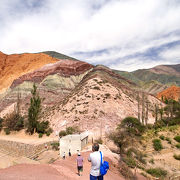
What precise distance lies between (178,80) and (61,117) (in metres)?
152

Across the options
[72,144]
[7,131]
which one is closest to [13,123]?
[7,131]

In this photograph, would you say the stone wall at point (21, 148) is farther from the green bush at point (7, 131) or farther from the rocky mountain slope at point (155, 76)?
the rocky mountain slope at point (155, 76)

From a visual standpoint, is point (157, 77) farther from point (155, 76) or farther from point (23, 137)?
point (23, 137)

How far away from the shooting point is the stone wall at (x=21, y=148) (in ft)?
77.6

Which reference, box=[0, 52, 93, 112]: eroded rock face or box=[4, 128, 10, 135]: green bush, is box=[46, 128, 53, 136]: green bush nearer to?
box=[4, 128, 10, 135]: green bush

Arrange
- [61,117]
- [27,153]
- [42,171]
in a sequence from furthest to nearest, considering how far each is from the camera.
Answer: [61,117]
[27,153]
[42,171]

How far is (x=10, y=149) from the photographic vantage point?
2642 centimetres

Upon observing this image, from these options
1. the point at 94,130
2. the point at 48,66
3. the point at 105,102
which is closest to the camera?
the point at 94,130

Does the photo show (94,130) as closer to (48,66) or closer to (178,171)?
(178,171)

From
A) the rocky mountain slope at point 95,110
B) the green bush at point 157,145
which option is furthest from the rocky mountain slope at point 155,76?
the green bush at point 157,145

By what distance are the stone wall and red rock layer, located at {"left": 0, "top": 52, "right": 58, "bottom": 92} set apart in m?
52.9

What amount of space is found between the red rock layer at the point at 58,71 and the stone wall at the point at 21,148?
3798cm

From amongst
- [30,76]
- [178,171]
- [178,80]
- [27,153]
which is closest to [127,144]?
[178,171]

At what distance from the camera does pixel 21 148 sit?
24938mm
